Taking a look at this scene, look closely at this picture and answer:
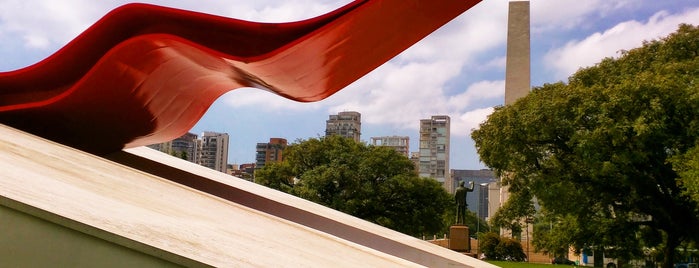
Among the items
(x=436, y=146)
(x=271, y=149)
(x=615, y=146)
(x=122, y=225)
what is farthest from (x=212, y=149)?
(x=122, y=225)

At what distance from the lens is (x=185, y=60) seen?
7.23 m

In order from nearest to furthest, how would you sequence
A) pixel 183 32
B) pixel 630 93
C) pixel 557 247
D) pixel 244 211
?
pixel 244 211
pixel 183 32
pixel 630 93
pixel 557 247

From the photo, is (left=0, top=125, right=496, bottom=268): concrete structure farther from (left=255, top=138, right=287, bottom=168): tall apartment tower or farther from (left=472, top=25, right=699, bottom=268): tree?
(left=255, top=138, right=287, bottom=168): tall apartment tower

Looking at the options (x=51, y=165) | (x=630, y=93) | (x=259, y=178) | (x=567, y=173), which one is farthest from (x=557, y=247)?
(x=51, y=165)

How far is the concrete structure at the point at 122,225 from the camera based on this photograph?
3.29m

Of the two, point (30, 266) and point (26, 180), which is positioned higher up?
point (26, 180)

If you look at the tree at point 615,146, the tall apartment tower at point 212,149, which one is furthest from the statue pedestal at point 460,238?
the tall apartment tower at point 212,149

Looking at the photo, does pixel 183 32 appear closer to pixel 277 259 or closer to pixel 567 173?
pixel 277 259

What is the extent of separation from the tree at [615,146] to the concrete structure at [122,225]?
12920 mm

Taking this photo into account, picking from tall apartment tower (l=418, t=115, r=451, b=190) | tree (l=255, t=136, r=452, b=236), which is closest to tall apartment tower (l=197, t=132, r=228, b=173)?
tall apartment tower (l=418, t=115, r=451, b=190)

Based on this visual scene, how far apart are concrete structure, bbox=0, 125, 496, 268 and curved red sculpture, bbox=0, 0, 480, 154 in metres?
1.34

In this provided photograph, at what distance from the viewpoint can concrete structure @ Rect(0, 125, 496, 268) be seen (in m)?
3.29

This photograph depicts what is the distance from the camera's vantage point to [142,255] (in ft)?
10.7

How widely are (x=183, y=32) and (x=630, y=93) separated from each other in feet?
43.1
